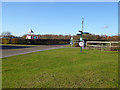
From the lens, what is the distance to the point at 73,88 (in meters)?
4.27

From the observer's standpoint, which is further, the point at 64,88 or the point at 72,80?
the point at 72,80

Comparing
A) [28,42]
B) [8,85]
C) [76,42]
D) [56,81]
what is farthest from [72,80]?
[28,42]

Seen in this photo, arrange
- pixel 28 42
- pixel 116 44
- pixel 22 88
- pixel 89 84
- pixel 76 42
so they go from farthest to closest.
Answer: pixel 28 42
pixel 76 42
pixel 116 44
pixel 89 84
pixel 22 88

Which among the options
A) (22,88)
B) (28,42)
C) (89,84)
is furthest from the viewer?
(28,42)

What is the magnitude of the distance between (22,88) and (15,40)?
33.2m

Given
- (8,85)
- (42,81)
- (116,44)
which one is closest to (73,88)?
(42,81)

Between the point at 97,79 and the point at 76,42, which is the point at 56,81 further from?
the point at 76,42

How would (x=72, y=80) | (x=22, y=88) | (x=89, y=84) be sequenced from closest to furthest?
(x=22, y=88), (x=89, y=84), (x=72, y=80)

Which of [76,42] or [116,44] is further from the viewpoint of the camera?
[76,42]

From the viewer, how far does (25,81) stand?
4.88 meters

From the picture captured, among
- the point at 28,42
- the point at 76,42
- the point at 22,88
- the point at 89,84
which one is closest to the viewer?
the point at 22,88

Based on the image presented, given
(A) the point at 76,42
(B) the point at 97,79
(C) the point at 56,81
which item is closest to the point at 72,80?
(C) the point at 56,81

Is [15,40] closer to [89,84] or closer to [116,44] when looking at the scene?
[116,44]

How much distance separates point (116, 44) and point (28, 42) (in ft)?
74.8
